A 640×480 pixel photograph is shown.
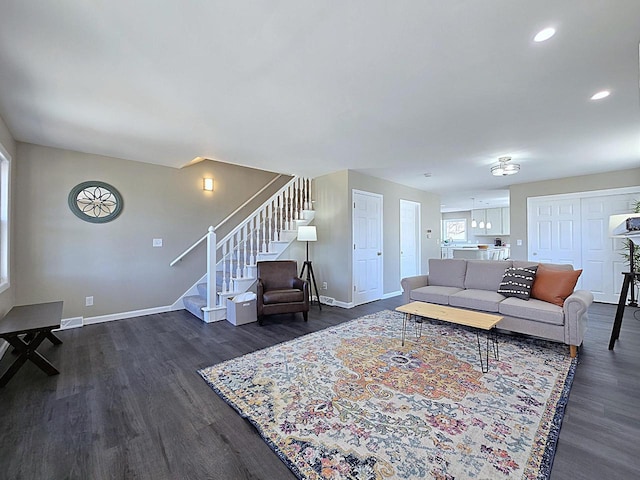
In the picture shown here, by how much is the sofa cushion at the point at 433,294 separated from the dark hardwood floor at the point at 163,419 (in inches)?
57.2

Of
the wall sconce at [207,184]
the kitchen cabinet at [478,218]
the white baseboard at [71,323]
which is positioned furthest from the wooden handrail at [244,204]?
the kitchen cabinet at [478,218]

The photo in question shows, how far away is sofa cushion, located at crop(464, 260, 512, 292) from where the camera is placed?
3840mm

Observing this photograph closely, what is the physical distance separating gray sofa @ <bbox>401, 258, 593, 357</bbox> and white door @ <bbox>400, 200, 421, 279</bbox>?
7.06 ft

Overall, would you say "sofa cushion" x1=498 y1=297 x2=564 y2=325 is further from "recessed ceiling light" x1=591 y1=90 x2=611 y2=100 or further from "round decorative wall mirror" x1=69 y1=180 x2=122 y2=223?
"round decorative wall mirror" x1=69 y1=180 x2=122 y2=223

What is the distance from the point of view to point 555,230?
564 cm

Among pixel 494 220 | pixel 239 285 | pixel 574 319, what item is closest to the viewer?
pixel 574 319

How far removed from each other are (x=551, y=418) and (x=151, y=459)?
8.12ft

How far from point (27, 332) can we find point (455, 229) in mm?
12662

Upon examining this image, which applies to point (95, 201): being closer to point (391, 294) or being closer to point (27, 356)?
point (27, 356)

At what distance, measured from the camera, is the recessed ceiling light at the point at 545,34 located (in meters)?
1.67

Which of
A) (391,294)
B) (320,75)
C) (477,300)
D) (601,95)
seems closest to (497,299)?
(477,300)

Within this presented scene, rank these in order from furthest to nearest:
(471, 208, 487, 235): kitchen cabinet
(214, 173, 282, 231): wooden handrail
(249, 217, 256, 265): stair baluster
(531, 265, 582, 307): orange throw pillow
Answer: (471, 208, 487, 235): kitchen cabinet → (214, 173, 282, 231): wooden handrail → (249, 217, 256, 265): stair baluster → (531, 265, 582, 307): orange throw pillow

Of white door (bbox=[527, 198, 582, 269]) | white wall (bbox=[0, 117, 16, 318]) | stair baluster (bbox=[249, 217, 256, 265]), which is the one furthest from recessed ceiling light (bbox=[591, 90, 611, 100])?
white wall (bbox=[0, 117, 16, 318])

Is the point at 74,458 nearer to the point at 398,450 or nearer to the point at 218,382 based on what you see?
the point at 218,382
